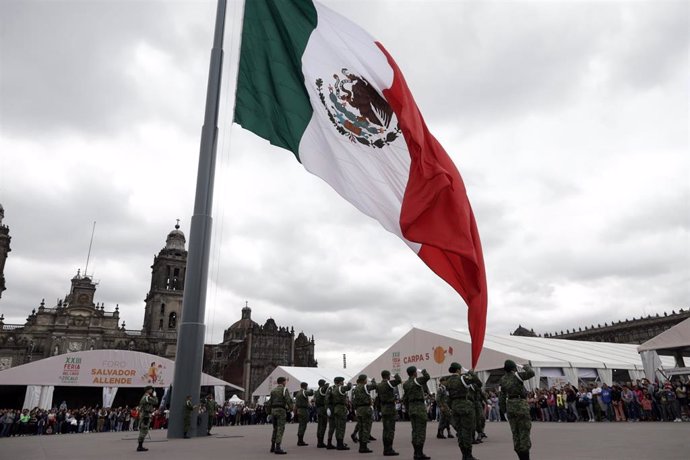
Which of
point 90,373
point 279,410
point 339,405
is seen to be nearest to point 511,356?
point 339,405

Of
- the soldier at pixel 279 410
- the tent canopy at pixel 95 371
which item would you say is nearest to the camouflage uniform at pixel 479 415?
the soldier at pixel 279 410

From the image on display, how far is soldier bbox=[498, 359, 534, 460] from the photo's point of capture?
7011mm

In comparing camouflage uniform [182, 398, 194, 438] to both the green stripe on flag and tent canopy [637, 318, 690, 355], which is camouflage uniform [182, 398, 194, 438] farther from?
tent canopy [637, 318, 690, 355]

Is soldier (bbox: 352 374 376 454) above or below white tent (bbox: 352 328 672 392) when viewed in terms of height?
below

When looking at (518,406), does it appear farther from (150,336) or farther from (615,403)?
(150,336)

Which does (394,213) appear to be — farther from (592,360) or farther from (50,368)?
(50,368)

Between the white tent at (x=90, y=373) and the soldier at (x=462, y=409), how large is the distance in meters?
25.5

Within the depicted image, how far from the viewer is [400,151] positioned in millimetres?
11172

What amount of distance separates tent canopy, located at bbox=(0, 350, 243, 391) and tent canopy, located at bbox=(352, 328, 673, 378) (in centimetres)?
1396

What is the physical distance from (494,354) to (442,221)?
16.1 m

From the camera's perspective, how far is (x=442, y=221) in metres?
9.45

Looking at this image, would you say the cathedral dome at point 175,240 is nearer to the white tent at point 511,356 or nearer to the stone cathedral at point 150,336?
the stone cathedral at point 150,336

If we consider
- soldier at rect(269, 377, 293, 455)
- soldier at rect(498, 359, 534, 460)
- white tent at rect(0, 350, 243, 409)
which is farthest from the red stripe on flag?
white tent at rect(0, 350, 243, 409)

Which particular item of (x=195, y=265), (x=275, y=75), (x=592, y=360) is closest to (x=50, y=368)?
(x=195, y=265)
